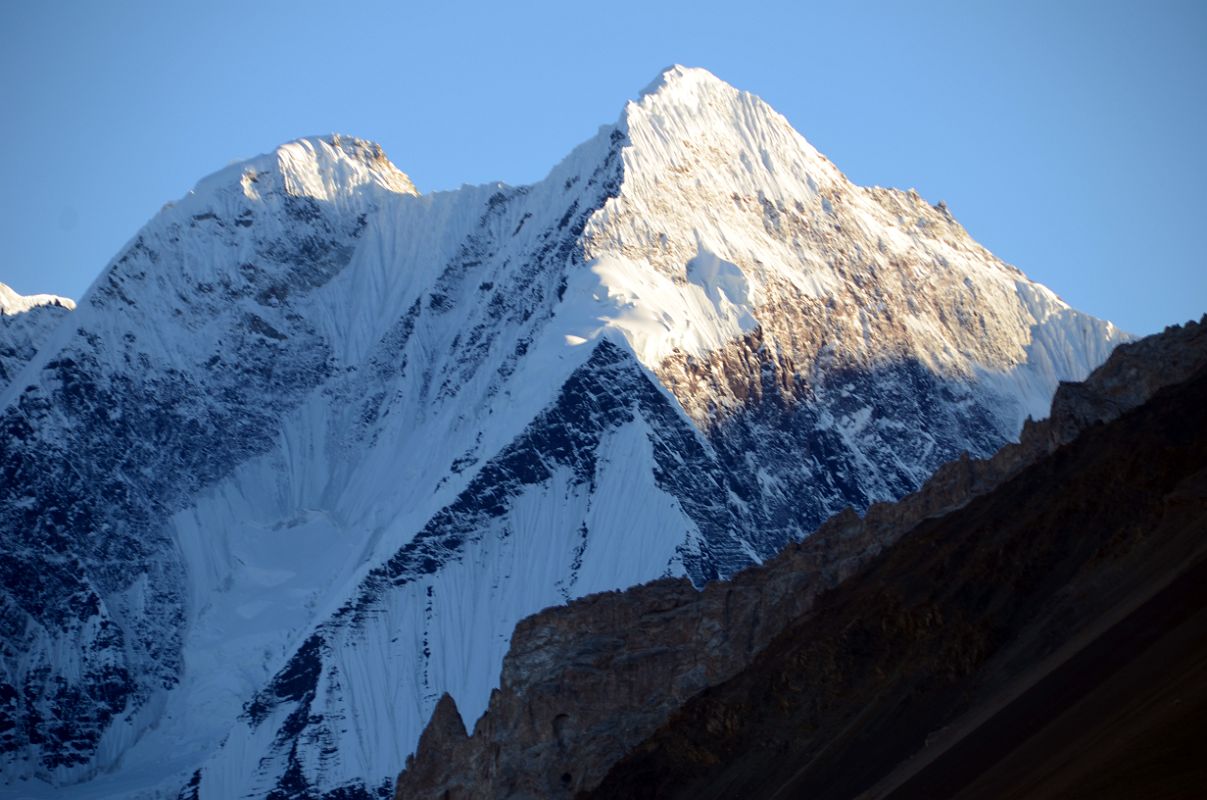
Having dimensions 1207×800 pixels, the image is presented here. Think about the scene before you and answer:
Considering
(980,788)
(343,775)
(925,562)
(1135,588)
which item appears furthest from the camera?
(343,775)

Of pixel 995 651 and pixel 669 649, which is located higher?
pixel 669 649

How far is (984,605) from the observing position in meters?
91.9

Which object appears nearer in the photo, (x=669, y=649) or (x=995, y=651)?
(x=995, y=651)

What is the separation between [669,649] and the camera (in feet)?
342

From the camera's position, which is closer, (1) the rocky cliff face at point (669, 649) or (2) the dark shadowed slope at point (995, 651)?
(2) the dark shadowed slope at point (995, 651)

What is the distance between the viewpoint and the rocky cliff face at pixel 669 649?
97.6 metres

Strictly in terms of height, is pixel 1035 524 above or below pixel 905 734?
above

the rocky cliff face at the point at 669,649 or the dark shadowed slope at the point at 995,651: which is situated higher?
the rocky cliff face at the point at 669,649

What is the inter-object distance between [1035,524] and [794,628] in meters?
11.8

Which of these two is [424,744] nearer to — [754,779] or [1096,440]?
[754,779]

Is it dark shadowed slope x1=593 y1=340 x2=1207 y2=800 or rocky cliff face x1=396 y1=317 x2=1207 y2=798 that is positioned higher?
rocky cliff face x1=396 y1=317 x2=1207 y2=798

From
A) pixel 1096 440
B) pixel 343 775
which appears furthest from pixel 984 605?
pixel 343 775

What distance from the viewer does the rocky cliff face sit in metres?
97.6

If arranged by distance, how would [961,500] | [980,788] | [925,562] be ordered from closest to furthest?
1. [980,788]
2. [925,562]
3. [961,500]
